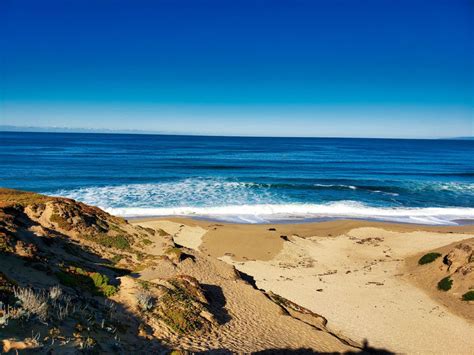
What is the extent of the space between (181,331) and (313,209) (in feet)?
77.5

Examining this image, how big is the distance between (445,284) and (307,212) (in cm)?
1535

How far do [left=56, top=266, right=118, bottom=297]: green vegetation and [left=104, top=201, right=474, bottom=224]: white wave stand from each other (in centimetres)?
1799

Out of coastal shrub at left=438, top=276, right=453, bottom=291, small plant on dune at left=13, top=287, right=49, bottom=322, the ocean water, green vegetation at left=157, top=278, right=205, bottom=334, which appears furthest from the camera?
the ocean water

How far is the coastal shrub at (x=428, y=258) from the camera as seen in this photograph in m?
16.8

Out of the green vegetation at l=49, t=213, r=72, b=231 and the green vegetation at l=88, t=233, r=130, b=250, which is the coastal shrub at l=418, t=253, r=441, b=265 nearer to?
the green vegetation at l=88, t=233, r=130, b=250

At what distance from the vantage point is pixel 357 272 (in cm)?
1664

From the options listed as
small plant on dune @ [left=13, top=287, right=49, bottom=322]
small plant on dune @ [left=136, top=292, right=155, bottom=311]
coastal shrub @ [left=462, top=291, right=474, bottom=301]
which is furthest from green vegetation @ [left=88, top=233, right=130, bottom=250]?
coastal shrub @ [left=462, top=291, right=474, bottom=301]

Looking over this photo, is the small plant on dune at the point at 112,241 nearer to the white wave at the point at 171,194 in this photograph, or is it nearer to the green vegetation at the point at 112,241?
the green vegetation at the point at 112,241

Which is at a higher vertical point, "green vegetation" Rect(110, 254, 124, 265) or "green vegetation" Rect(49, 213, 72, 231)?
"green vegetation" Rect(49, 213, 72, 231)

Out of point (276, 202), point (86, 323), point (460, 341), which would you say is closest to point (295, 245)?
point (460, 341)

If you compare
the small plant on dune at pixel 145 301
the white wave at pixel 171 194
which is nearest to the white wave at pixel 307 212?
the white wave at pixel 171 194

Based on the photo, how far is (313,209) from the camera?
99.1 ft

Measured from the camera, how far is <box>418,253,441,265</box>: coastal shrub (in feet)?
55.1

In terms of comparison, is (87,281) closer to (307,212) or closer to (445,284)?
(445,284)
